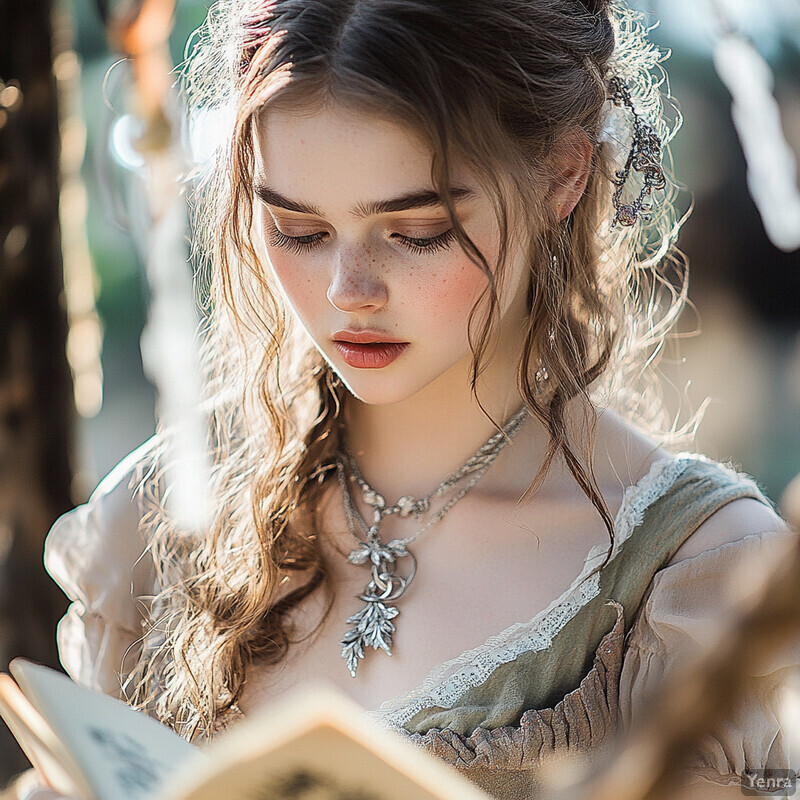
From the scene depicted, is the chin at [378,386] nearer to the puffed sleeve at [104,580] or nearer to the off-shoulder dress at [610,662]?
the off-shoulder dress at [610,662]

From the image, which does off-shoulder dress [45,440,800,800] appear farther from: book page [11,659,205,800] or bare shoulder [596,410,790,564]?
book page [11,659,205,800]

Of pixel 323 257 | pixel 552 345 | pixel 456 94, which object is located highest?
pixel 456 94

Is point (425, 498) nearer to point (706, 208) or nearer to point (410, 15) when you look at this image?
point (410, 15)

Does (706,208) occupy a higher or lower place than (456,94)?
lower

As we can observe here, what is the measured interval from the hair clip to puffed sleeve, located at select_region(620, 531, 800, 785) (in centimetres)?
38

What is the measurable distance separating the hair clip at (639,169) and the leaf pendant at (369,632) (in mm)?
497

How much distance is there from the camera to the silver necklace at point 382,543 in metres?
1.01

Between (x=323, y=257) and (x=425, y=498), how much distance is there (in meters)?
0.34

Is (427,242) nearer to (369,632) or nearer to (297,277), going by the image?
(297,277)

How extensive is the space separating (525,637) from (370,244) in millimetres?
427

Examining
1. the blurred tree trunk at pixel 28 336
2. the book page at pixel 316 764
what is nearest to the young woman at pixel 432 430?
the blurred tree trunk at pixel 28 336

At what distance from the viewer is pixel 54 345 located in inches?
59.9

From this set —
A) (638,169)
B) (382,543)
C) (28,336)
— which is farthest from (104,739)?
(28,336)

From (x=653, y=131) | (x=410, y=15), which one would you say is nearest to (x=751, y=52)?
(x=653, y=131)
